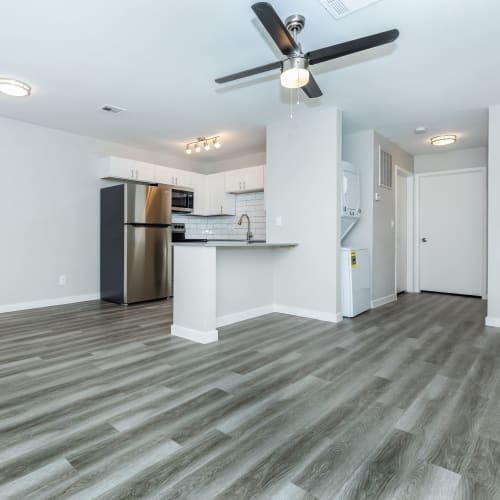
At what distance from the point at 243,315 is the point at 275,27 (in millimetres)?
2864

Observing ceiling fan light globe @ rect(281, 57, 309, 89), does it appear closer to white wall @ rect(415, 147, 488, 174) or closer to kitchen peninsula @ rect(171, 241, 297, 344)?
kitchen peninsula @ rect(171, 241, 297, 344)

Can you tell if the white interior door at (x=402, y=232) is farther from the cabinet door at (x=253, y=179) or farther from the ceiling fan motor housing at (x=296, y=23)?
the ceiling fan motor housing at (x=296, y=23)

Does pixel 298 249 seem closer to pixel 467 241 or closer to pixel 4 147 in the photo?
pixel 467 241

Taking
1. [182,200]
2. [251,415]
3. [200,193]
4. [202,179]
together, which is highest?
[202,179]

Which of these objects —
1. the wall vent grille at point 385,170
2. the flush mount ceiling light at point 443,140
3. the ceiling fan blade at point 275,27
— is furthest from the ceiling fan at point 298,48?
the flush mount ceiling light at point 443,140

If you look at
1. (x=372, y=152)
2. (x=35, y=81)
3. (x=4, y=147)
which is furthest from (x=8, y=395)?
(x=372, y=152)

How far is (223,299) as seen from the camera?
12.3ft

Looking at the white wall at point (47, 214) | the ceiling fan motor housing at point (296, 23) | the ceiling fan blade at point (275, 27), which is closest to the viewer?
the ceiling fan blade at point (275, 27)

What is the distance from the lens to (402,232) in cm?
Result: 616

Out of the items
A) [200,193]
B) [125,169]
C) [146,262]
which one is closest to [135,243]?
[146,262]

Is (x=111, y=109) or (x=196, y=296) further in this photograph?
(x=111, y=109)

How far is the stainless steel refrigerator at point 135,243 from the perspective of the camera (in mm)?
A: 4949

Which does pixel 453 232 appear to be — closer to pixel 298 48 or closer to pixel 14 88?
pixel 298 48

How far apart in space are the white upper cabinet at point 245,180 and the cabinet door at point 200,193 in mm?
511
